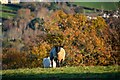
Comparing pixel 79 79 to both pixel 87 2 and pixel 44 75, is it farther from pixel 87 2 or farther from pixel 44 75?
pixel 87 2

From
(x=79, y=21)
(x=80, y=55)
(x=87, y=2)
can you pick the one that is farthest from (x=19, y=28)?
(x=80, y=55)

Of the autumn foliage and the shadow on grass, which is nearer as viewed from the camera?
the shadow on grass

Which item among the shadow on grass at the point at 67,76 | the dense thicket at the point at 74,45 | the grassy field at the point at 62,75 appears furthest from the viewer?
the dense thicket at the point at 74,45

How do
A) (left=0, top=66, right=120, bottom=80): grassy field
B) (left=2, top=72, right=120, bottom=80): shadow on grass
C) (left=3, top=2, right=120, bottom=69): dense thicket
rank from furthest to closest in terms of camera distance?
(left=3, top=2, right=120, bottom=69): dense thicket, (left=0, top=66, right=120, bottom=80): grassy field, (left=2, top=72, right=120, bottom=80): shadow on grass

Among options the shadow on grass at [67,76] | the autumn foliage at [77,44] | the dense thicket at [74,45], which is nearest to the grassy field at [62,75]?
the shadow on grass at [67,76]

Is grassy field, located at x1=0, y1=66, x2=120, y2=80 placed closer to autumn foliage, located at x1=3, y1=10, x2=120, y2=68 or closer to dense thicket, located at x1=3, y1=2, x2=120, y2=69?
dense thicket, located at x1=3, y1=2, x2=120, y2=69

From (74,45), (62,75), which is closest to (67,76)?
(62,75)

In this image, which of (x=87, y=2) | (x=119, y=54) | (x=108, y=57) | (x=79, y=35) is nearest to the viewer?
(x=119, y=54)

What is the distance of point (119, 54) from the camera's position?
27172 millimetres

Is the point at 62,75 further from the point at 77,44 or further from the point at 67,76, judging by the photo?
the point at 77,44

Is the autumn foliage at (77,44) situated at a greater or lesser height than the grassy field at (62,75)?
lesser

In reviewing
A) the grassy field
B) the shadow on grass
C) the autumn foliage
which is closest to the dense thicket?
the autumn foliage

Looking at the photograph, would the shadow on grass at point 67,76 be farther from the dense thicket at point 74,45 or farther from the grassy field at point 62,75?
the dense thicket at point 74,45

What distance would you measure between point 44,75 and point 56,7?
70627 millimetres
